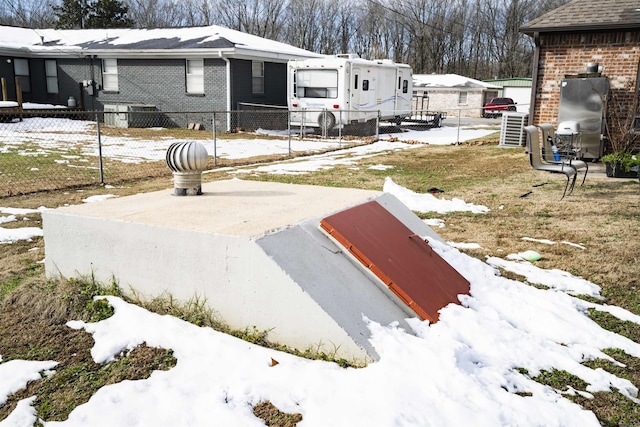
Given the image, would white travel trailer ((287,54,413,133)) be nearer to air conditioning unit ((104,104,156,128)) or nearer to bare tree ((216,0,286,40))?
air conditioning unit ((104,104,156,128))

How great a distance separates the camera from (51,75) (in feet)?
82.3

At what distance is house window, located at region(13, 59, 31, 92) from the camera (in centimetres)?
2445

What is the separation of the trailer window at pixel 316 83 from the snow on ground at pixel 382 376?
646 inches

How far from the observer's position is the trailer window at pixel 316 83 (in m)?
19.8

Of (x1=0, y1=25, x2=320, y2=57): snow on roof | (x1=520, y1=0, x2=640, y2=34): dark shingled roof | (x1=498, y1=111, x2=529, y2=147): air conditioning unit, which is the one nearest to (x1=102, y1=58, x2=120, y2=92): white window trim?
(x1=0, y1=25, x2=320, y2=57): snow on roof

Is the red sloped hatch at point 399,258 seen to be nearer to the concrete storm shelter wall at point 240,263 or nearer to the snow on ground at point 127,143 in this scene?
the concrete storm shelter wall at point 240,263

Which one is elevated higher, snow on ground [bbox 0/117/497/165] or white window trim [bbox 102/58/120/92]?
white window trim [bbox 102/58/120/92]

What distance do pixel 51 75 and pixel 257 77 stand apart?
31.8 ft

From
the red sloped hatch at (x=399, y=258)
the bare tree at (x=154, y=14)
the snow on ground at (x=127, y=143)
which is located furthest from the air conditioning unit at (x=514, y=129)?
the bare tree at (x=154, y=14)

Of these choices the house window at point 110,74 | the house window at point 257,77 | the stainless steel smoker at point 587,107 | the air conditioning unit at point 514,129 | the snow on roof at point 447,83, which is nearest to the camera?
the stainless steel smoker at point 587,107

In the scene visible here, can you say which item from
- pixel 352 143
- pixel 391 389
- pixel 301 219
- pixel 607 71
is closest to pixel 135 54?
pixel 352 143

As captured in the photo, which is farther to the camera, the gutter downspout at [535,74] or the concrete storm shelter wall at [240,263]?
the gutter downspout at [535,74]

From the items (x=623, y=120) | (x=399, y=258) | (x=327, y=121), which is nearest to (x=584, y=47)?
(x=623, y=120)

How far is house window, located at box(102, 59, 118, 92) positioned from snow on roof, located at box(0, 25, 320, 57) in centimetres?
68
